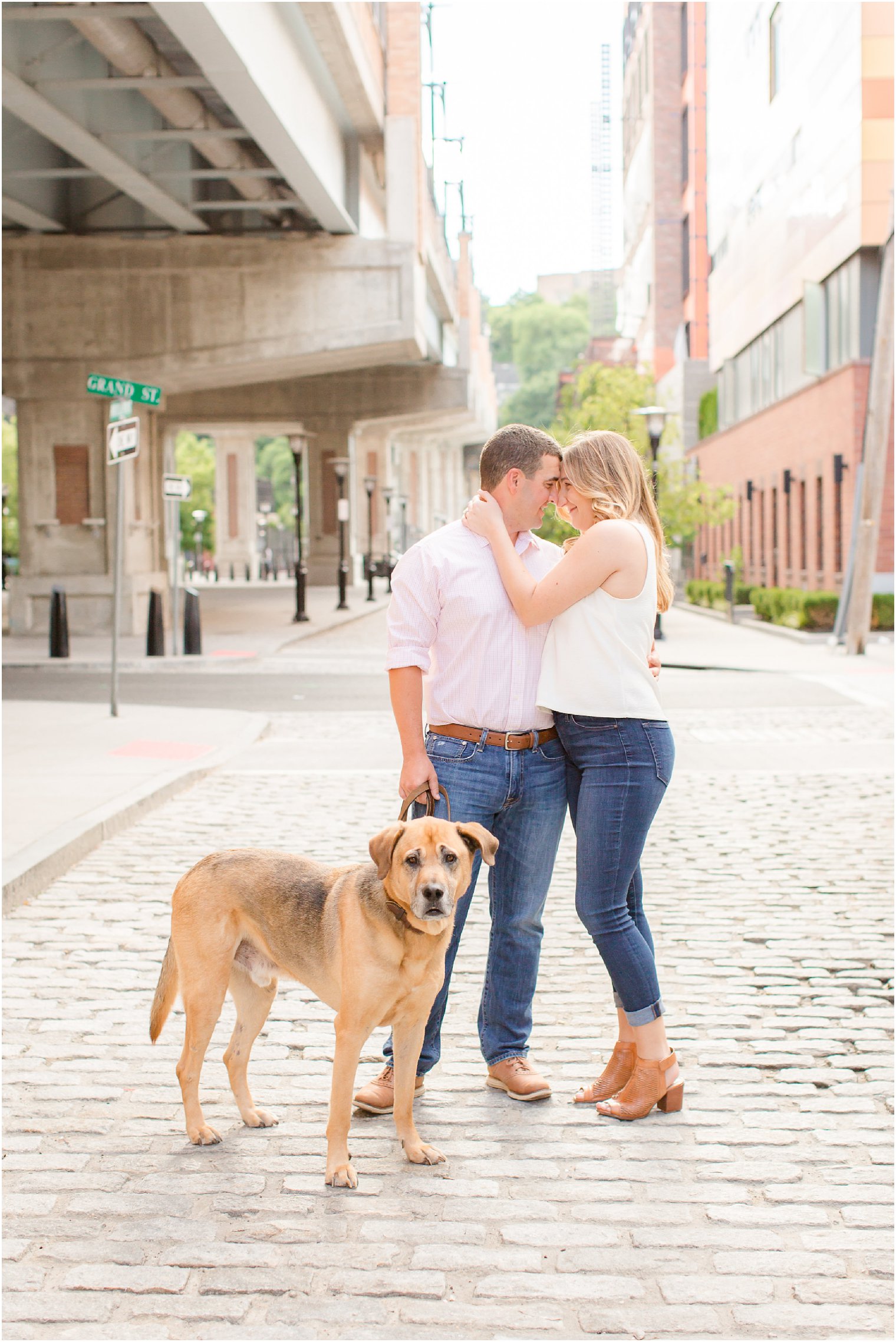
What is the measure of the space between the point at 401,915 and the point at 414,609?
1.03m

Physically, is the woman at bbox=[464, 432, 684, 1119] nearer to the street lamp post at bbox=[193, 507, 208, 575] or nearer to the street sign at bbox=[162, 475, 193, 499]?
the street sign at bbox=[162, 475, 193, 499]

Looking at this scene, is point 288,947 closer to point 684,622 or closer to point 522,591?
point 522,591

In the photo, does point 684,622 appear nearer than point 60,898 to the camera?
No

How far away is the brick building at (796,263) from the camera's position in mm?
33250

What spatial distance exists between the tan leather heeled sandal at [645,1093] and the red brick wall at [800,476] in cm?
2810

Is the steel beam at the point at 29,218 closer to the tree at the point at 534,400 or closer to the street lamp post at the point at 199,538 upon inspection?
the street lamp post at the point at 199,538

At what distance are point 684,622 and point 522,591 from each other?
34.5m

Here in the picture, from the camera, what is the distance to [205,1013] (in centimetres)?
441

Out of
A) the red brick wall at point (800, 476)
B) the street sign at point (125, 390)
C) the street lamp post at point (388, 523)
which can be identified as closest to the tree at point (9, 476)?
the street lamp post at point (388, 523)

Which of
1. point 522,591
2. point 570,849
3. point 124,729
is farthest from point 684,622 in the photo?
point 522,591

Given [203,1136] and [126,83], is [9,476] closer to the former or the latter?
[126,83]

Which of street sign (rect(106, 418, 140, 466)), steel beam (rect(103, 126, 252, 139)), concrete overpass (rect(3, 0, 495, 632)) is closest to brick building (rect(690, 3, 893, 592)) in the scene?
concrete overpass (rect(3, 0, 495, 632))

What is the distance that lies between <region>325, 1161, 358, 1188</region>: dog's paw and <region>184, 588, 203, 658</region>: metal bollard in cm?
2075

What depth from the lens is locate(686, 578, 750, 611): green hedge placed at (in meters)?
45.7
